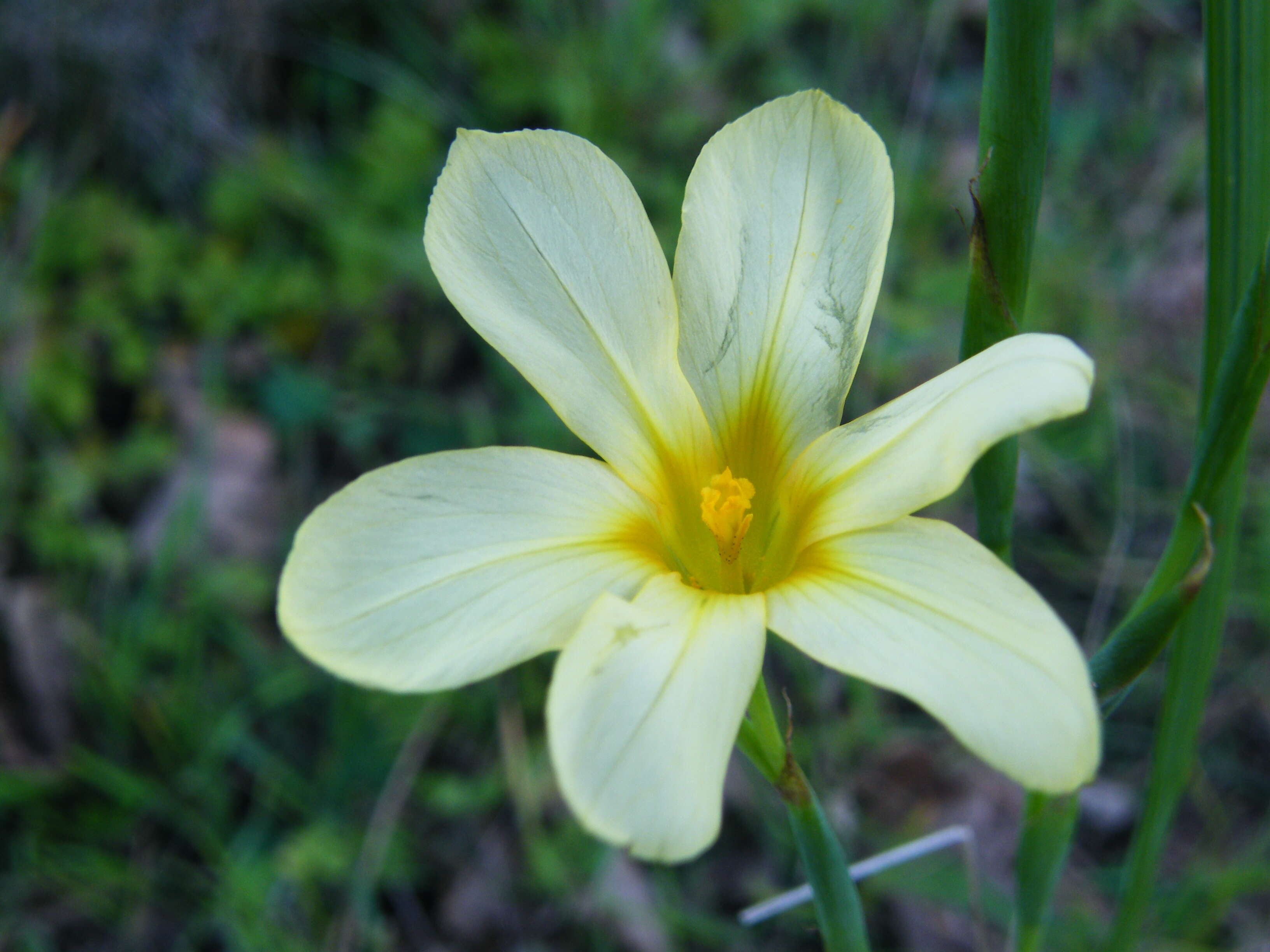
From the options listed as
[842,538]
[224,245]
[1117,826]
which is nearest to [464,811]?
[1117,826]

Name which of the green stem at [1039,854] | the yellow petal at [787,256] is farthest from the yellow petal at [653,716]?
the green stem at [1039,854]

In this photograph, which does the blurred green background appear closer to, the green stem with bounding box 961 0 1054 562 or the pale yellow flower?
the pale yellow flower

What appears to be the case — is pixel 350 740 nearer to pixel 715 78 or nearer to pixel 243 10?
pixel 715 78

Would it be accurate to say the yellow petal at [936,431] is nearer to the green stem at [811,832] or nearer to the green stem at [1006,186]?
the green stem at [1006,186]

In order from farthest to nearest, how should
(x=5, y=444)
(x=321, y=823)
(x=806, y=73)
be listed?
(x=806, y=73) → (x=5, y=444) → (x=321, y=823)

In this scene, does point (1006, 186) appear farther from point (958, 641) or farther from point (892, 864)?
point (892, 864)
